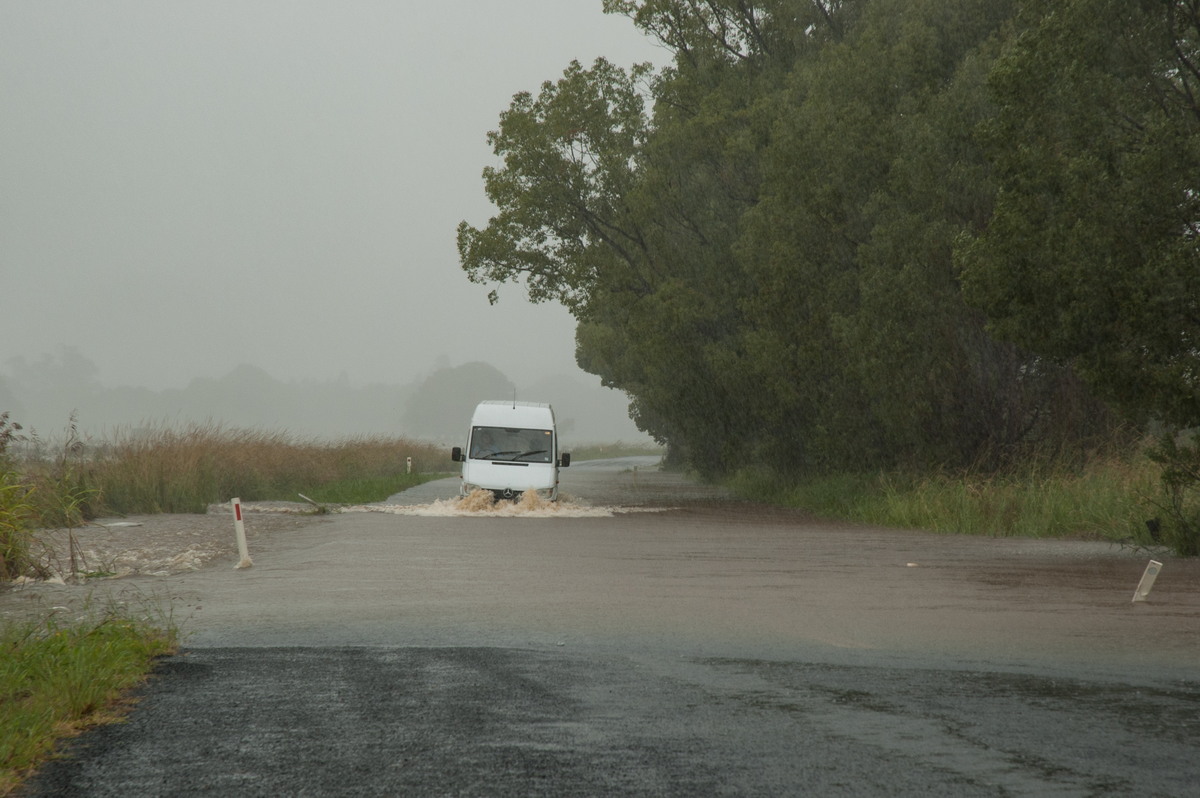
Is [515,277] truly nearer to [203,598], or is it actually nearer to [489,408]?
[489,408]

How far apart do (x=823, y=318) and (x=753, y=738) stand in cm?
2175

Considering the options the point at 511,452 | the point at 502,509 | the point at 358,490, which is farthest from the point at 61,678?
the point at 358,490

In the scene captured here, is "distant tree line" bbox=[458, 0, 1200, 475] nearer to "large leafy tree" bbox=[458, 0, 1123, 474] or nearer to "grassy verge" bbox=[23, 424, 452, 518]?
"large leafy tree" bbox=[458, 0, 1123, 474]

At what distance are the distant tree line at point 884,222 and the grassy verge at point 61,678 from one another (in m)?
11.7

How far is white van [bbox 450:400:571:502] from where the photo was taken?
2773cm

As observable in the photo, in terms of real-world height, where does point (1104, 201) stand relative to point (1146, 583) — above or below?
above

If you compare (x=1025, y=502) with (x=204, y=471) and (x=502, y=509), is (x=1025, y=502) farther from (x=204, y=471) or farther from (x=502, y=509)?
(x=204, y=471)

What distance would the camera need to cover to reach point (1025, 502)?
21828mm

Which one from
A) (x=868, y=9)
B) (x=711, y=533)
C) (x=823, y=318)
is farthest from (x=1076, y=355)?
(x=868, y=9)

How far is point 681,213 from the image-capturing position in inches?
1355

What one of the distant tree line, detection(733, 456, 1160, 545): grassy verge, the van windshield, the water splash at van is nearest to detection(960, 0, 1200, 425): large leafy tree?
the distant tree line

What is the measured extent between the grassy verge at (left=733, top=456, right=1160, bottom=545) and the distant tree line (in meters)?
0.91

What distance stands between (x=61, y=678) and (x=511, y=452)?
20.9 meters

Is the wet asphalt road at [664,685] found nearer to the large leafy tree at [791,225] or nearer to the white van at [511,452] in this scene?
the large leafy tree at [791,225]
